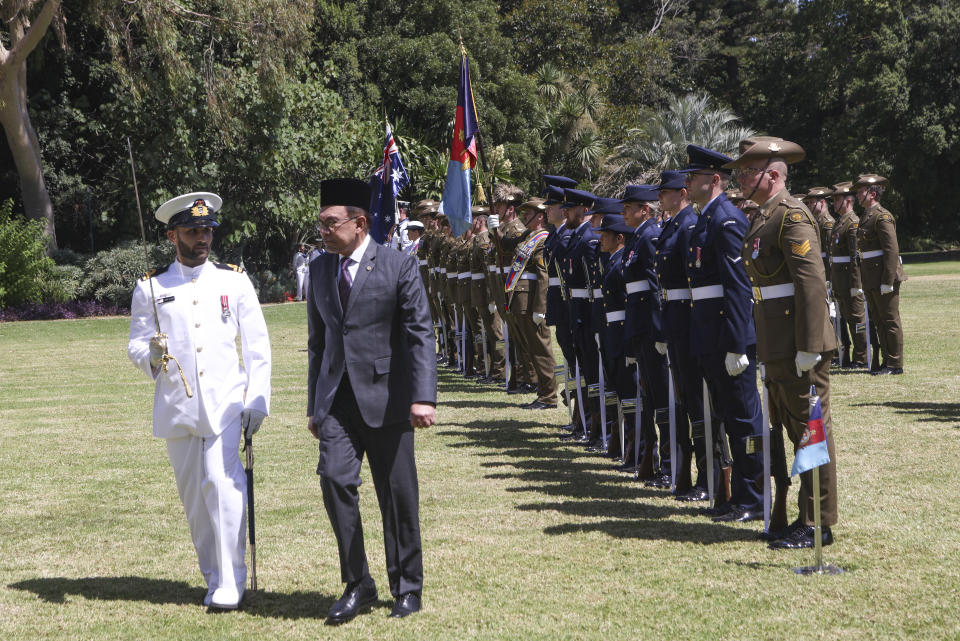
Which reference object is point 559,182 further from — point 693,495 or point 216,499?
point 216,499

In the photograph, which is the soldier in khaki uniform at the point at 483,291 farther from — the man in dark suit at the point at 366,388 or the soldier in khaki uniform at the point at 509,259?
the man in dark suit at the point at 366,388

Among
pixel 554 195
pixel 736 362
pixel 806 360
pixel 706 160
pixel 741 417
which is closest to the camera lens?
pixel 806 360

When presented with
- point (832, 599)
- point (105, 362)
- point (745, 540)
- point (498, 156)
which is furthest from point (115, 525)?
point (498, 156)

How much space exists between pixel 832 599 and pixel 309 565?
303cm

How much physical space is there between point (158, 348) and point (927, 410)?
836cm

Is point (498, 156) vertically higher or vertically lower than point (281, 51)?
lower

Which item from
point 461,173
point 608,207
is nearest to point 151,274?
point 608,207

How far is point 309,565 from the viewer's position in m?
6.64

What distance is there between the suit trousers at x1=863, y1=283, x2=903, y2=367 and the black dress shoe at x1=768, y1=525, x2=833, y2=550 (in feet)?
26.9

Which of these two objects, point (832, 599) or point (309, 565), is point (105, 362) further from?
point (832, 599)

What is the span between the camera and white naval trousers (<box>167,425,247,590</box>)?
5.79 metres

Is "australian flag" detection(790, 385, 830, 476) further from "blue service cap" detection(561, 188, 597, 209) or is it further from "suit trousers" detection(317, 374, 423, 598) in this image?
"blue service cap" detection(561, 188, 597, 209)

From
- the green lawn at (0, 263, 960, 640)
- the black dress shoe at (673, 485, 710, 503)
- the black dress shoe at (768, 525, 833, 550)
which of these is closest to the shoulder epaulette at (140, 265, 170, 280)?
the green lawn at (0, 263, 960, 640)

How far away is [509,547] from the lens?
688 centimetres
